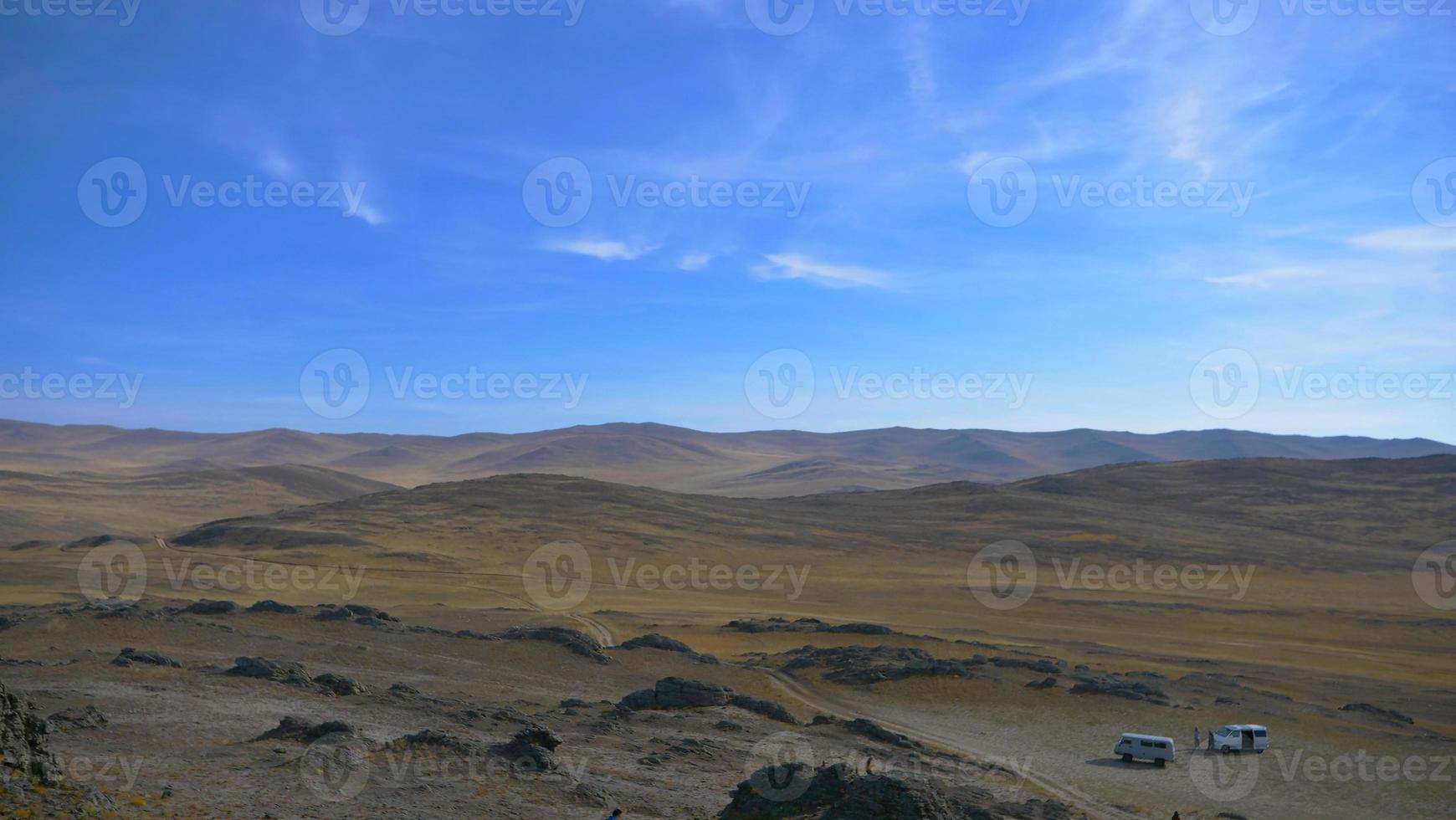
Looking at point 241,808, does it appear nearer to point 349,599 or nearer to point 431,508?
point 349,599

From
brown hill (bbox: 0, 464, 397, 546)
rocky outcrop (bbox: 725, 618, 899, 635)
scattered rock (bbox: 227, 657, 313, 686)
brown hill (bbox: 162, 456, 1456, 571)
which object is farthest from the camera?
brown hill (bbox: 0, 464, 397, 546)

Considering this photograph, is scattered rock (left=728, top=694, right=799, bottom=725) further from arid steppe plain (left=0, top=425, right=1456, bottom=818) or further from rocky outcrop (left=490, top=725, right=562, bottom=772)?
rocky outcrop (left=490, top=725, right=562, bottom=772)

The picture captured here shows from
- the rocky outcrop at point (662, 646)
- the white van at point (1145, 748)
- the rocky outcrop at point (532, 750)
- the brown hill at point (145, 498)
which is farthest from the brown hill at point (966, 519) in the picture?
the rocky outcrop at point (532, 750)

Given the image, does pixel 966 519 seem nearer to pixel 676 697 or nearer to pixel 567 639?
pixel 567 639

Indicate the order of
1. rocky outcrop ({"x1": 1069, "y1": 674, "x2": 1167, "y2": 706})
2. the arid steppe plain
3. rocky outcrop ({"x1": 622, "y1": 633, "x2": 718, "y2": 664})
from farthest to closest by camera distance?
rocky outcrop ({"x1": 622, "y1": 633, "x2": 718, "y2": 664}), rocky outcrop ({"x1": 1069, "y1": 674, "x2": 1167, "y2": 706}), the arid steppe plain

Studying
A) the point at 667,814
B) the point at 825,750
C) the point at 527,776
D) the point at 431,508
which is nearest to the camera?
the point at 667,814

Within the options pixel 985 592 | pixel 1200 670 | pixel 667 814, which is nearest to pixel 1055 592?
pixel 985 592

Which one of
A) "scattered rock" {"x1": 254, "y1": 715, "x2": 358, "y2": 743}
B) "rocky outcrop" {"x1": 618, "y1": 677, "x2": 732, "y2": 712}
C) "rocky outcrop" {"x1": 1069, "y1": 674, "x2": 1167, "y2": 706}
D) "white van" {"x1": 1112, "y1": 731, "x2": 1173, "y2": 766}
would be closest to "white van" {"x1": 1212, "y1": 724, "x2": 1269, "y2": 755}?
"white van" {"x1": 1112, "y1": 731, "x2": 1173, "y2": 766}
